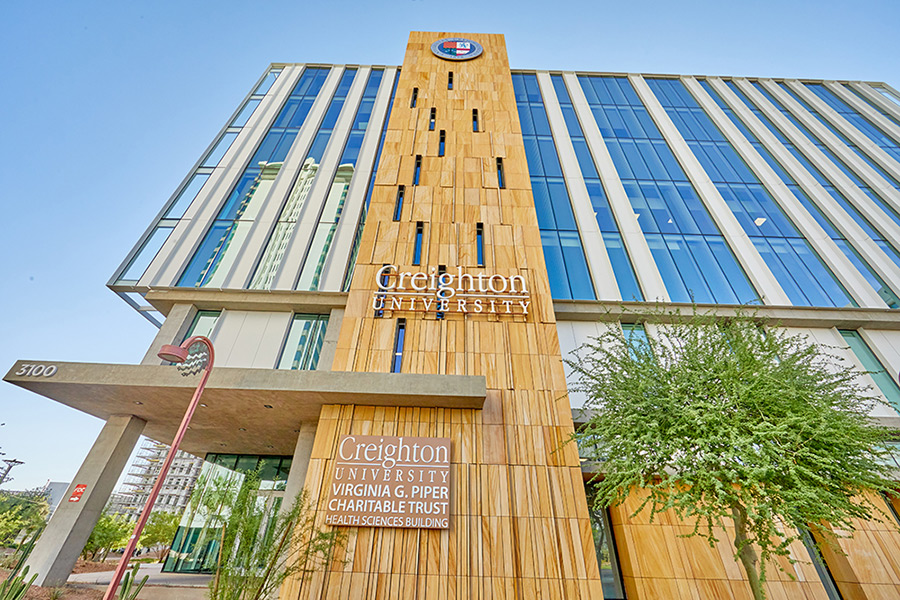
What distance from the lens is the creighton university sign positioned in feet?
44.7

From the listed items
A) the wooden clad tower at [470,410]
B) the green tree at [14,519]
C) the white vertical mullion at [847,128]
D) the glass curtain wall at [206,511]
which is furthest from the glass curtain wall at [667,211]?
the green tree at [14,519]

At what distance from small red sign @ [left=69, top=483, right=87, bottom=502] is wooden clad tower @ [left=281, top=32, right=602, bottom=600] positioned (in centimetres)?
706

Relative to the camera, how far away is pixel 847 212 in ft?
66.0

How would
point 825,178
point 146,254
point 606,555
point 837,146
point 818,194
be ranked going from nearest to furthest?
point 606,555 → point 146,254 → point 818,194 → point 825,178 → point 837,146

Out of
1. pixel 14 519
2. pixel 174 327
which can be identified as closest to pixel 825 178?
pixel 174 327

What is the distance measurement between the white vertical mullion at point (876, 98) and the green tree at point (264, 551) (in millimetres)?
39654

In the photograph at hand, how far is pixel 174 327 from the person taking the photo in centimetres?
1535

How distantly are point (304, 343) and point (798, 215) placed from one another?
23663 millimetres

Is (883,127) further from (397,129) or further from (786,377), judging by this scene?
(397,129)

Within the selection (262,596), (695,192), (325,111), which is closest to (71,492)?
(262,596)

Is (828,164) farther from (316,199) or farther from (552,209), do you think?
(316,199)

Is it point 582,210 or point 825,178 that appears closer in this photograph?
point 582,210

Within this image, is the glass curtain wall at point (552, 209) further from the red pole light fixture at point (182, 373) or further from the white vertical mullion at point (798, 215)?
the red pole light fixture at point (182, 373)

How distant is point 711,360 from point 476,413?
602cm
